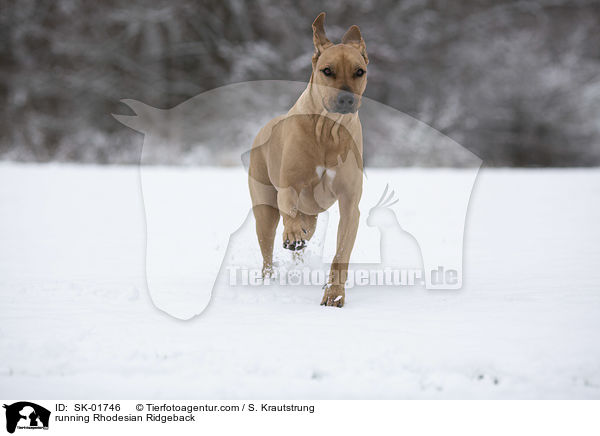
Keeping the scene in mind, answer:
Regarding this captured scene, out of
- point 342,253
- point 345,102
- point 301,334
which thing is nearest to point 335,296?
point 342,253

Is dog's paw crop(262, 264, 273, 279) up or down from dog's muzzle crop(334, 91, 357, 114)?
down

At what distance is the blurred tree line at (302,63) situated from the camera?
20625 mm

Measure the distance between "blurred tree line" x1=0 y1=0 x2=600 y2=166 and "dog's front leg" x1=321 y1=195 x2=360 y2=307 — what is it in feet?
55.2

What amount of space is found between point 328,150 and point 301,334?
123cm

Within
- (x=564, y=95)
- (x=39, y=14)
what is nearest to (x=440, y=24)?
(x=564, y=95)

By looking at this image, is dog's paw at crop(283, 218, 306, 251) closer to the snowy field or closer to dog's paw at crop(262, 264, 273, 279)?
the snowy field

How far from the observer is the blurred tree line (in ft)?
67.7

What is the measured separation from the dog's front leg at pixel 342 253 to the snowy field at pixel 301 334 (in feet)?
0.42

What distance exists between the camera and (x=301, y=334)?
3395mm
